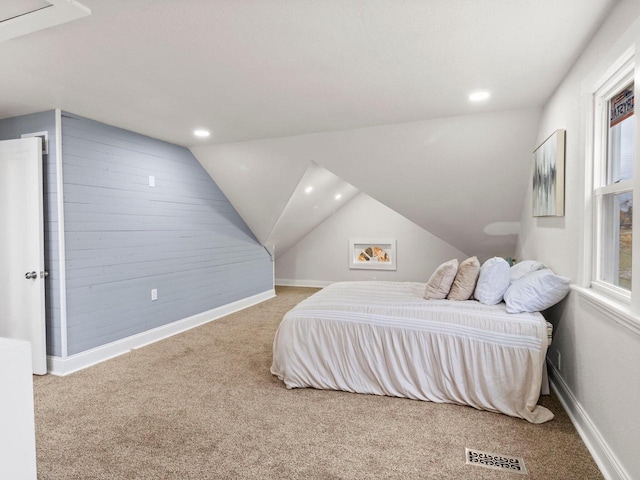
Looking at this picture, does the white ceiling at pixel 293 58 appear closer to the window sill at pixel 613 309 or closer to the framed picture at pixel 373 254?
the window sill at pixel 613 309

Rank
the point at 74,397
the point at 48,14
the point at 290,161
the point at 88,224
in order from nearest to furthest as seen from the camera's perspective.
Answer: the point at 48,14, the point at 74,397, the point at 88,224, the point at 290,161

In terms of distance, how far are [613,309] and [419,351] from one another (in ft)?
4.02

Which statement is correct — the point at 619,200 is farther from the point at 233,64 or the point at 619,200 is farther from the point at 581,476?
the point at 233,64

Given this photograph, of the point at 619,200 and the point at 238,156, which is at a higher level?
the point at 238,156

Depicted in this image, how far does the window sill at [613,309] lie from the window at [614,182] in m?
0.05

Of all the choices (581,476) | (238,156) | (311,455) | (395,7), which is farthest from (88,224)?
(581,476)

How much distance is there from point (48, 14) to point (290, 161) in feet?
9.51

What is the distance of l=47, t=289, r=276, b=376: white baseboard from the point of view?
3.29 m

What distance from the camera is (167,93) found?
2844 mm

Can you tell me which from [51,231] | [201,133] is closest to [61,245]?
[51,231]

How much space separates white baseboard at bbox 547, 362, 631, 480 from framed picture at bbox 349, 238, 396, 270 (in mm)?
4507

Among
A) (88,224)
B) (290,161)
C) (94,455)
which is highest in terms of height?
(290,161)

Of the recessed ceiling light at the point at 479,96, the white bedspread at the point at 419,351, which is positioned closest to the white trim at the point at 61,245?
the white bedspread at the point at 419,351

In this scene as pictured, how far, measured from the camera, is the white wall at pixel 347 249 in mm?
7012
